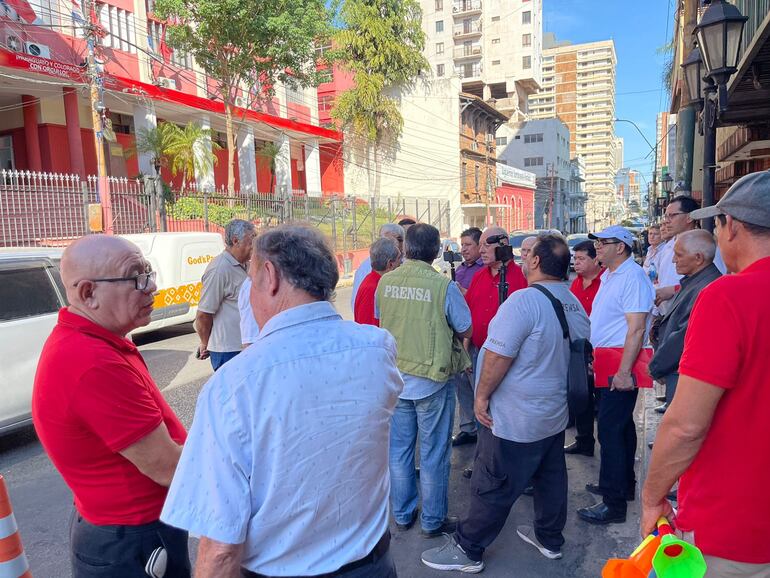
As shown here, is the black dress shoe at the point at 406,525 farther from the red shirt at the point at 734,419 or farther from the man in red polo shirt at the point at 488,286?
the red shirt at the point at 734,419

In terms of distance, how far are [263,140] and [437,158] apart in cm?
1218

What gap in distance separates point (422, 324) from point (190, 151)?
730 inches

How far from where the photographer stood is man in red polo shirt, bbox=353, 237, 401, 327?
4258mm

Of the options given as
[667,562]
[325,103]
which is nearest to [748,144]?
[667,562]

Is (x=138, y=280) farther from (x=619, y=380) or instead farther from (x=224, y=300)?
(x=619, y=380)

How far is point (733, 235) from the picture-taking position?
68.5 inches

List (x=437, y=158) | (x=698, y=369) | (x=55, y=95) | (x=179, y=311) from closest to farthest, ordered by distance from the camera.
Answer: (x=698, y=369) < (x=179, y=311) < (x=55, y=95) < (x=437, y=158)

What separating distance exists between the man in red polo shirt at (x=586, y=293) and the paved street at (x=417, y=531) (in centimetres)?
12

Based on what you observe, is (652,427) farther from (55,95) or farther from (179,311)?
(55,95)

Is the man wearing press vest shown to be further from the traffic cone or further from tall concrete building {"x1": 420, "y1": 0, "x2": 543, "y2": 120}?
tall concrete building {"x1": 420, "y1": 0, "x2": 543, "y2": 120}

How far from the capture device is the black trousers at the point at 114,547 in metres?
1.74

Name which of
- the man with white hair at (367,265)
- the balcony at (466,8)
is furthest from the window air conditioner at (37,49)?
the balcony at (466,8)

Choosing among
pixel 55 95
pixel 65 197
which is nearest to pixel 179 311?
pixel 65 197

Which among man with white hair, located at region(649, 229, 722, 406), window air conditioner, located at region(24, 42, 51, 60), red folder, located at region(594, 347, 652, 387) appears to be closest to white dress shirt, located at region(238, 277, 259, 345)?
red folder, located at region(594, 347, 652, 387)
